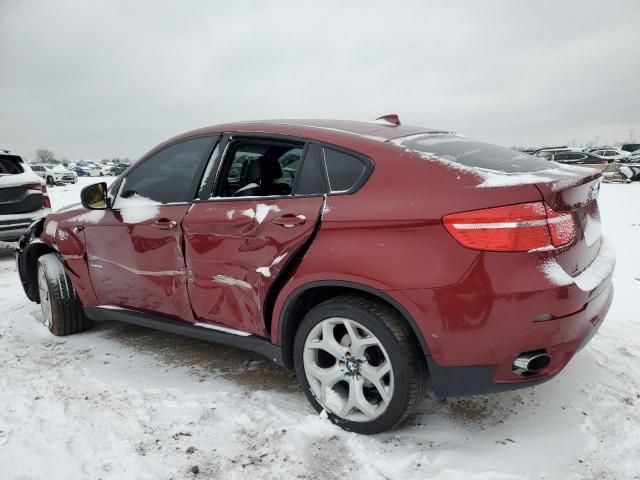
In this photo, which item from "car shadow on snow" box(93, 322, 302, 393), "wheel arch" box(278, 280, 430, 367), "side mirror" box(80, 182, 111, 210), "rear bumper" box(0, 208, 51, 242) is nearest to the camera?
"wheel arch" box(278, 280, 430, 367)

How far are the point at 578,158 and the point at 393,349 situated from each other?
25.9 m

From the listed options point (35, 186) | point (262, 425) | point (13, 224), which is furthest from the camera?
point (35, 186)

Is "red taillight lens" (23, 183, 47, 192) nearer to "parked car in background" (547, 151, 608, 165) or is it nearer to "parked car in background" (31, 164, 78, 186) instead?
"parked car in background" (547, 151, 608, 165)

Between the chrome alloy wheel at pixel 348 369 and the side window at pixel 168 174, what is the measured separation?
1.23 m

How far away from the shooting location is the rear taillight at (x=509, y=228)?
195cm

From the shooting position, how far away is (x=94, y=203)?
3.48m

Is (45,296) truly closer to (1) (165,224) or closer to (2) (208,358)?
(2) (208,358)

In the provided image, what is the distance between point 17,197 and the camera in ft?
23.3

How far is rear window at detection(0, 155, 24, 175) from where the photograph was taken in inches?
287

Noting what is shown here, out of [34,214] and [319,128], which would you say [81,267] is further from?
[34,214]

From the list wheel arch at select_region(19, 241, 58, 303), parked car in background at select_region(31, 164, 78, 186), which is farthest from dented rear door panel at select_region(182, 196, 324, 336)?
parked car in background at select_region(31, 164, 78, 186)

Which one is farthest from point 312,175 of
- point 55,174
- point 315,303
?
point 55,174

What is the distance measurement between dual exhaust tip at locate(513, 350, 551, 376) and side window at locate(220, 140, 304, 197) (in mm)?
1477

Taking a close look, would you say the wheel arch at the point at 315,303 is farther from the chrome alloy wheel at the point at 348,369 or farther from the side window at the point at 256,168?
the side window at the point at 256,168
